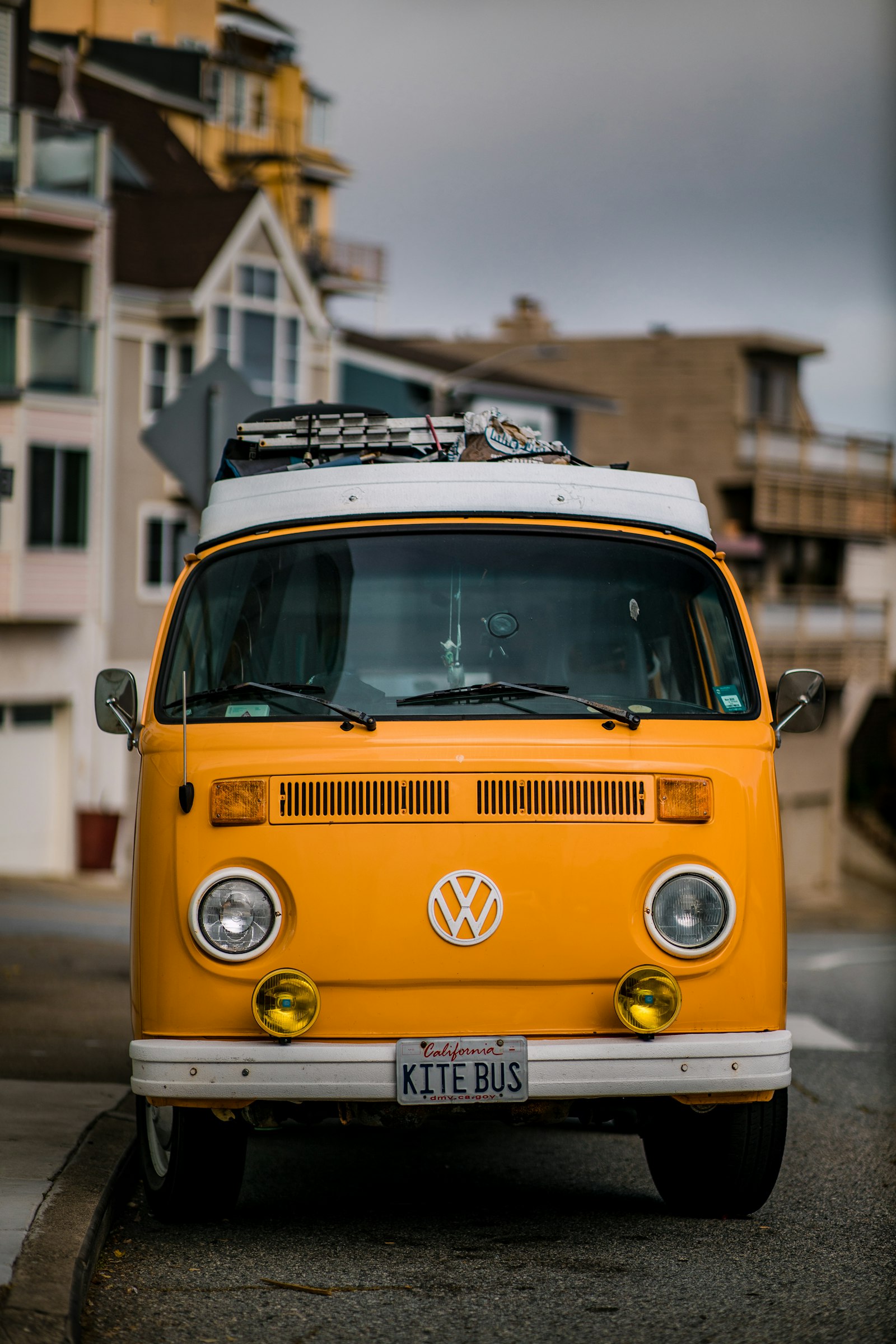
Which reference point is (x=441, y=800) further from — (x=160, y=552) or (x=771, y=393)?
(x=771, y=393)

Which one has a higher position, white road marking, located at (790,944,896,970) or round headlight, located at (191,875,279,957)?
round headlight, located at (191,875,279,957)

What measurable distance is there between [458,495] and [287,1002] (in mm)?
1813

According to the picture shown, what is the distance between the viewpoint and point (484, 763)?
5426 mm

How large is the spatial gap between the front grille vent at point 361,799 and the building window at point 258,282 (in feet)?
105

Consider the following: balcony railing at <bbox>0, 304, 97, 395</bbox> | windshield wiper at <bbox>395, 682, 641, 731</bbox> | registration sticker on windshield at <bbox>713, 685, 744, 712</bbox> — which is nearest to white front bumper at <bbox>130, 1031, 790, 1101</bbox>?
windshield wiper at <bbox>395, 682, 641, 731</bbox>

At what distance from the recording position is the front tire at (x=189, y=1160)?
19.2 feet

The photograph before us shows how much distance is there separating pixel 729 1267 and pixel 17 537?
26263 millimetres

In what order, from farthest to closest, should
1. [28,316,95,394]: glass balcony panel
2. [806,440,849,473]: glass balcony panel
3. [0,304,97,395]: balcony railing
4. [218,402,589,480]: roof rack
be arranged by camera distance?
[806,440,849,473]: glass balcony panel → [28,316,95,394]: glass balcony panel → [0,304,97,395]: balcony railing → [218,402,589,480]: roof rack

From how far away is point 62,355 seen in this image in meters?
31.5

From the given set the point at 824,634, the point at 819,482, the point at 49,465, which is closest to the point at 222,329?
the point at 49,465

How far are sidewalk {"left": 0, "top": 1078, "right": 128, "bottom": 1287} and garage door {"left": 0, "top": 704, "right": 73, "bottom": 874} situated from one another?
2350 cm

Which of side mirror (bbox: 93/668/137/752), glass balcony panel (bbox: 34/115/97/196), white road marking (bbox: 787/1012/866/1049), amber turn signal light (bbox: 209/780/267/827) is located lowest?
white road marking (bbox: 787/1012/866/1049)

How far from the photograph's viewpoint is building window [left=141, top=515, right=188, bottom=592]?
34.2m

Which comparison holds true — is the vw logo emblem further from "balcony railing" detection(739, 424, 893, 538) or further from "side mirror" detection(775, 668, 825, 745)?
"balcony railing" detection(739, 424, 893, 538)
